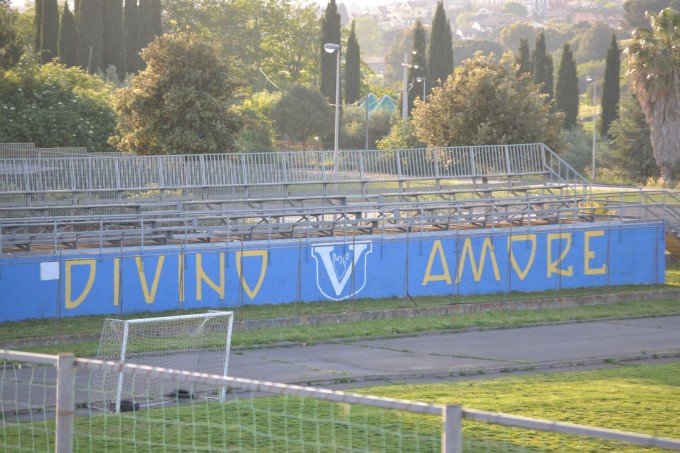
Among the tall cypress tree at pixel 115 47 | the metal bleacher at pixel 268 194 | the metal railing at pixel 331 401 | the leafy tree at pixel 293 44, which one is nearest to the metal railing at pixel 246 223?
the metal bleacher at pixel 268 194

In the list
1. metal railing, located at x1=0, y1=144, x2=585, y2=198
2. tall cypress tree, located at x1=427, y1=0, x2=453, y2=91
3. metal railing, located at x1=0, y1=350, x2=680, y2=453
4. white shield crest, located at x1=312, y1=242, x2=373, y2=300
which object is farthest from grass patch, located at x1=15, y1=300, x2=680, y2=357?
tall cypress tree, located at x1=427, y1=0, x2=453, y2=91

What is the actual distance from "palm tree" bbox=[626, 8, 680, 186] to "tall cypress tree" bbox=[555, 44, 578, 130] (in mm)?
23698

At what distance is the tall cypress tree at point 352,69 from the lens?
85625 mm

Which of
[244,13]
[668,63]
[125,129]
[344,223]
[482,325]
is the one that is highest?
[244,13]

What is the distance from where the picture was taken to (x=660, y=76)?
5706 centimetres

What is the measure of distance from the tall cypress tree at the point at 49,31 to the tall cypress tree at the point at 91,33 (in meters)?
1.43

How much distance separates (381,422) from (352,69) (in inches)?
2995

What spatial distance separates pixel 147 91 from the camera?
37562mm

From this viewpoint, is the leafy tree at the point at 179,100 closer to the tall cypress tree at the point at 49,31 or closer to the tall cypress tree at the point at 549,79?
the tall cypress tree at the point at 49,31

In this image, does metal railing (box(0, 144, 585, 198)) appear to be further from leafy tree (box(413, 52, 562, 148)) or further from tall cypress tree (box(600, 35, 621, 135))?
tall cypress tree (box(600, 35, 621, 135))

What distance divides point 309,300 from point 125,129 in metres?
15.1

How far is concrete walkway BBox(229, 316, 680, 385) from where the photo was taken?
18.4 meters

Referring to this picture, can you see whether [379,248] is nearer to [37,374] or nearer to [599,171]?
[37,374]

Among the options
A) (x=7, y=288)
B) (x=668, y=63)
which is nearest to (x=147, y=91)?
(x=7, y=288)
